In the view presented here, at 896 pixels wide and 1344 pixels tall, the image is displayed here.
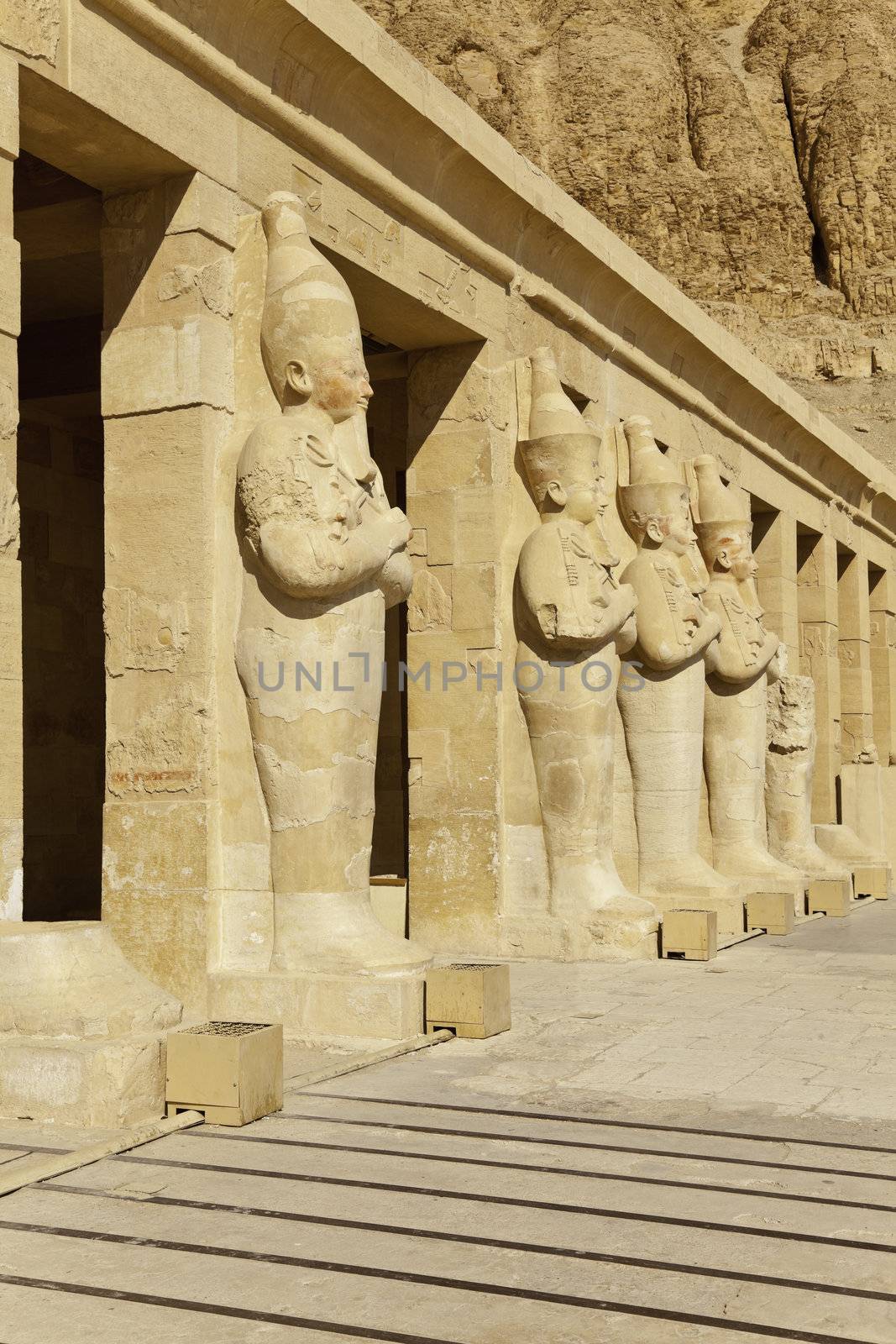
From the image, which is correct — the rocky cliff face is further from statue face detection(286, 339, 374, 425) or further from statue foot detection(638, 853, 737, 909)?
statue face detection(286, 339, 374, 425)

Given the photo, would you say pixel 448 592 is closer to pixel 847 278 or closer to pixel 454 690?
pixel 454 690

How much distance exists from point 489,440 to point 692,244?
23.5m

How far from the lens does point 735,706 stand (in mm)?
10758

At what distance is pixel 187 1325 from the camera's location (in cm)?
276

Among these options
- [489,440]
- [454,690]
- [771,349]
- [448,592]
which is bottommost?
[454,690]

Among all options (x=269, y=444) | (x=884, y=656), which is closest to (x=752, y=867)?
(x=269, y=444)

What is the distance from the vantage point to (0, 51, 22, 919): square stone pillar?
15.7ft

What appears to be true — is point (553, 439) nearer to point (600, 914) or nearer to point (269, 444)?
point (600, 914)

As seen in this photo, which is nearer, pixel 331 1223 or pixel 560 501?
pixel 331 1223

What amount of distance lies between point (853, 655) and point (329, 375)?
12.0 m

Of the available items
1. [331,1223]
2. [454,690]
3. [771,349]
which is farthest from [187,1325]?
[771,349]

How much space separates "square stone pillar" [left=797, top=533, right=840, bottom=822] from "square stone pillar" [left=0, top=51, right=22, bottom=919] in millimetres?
11202

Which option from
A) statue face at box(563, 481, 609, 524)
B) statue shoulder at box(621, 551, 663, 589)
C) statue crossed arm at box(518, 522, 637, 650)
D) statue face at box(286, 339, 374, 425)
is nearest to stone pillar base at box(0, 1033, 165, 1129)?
statue face at box(286, 339, 374, 425)

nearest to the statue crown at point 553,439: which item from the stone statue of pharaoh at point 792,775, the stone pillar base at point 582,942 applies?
the stone pillar base at point 582,942
